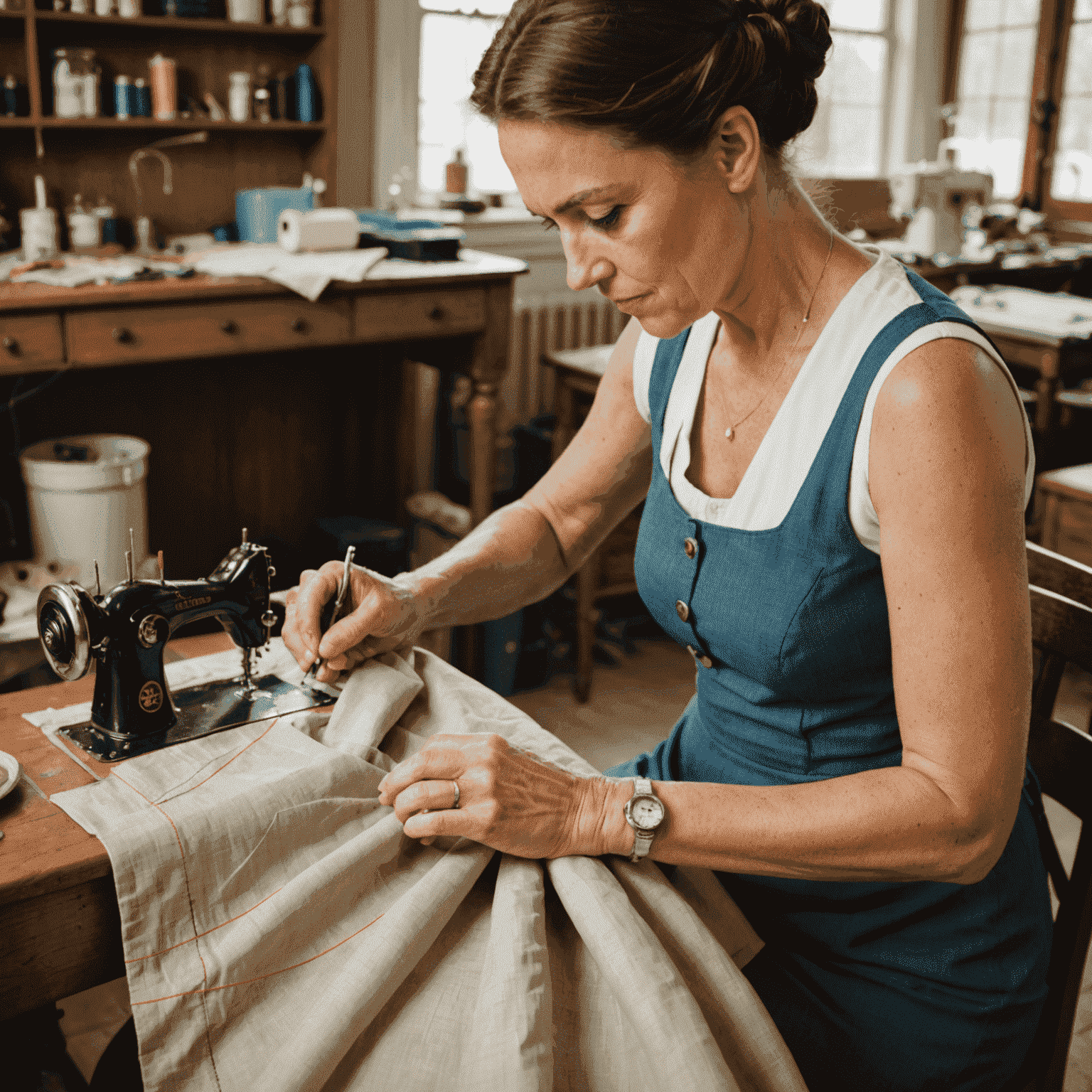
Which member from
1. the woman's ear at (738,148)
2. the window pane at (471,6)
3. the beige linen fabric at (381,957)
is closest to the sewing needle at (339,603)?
the beige linen fabric at (381,957)

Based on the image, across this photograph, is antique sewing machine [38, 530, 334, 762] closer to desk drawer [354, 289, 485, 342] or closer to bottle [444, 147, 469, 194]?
desk drawer [354, 289, 485, 342]

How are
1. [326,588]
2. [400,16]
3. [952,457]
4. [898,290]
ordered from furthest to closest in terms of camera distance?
[400,16] < [326,588] < [898,290] < [952,457]

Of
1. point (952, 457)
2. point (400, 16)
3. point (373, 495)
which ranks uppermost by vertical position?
point (400, 16)

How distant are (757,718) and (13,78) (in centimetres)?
282

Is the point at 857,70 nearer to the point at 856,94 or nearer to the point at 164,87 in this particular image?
the point at 856,94

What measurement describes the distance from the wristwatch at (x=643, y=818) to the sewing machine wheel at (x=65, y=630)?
0.54m

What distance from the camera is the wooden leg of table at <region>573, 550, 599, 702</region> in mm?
3393

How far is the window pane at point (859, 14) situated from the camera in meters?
4.94

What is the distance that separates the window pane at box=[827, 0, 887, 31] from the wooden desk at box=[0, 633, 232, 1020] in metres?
4.87

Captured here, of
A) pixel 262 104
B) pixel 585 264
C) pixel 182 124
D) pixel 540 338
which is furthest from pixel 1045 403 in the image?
pixel 585 264

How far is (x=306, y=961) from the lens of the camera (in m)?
0.93

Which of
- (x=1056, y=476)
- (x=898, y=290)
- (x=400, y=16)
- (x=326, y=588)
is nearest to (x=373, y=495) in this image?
(x=400, y=16)

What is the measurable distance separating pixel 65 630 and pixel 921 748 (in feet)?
2.65

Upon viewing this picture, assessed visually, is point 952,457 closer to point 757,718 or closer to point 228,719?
point 757,718
